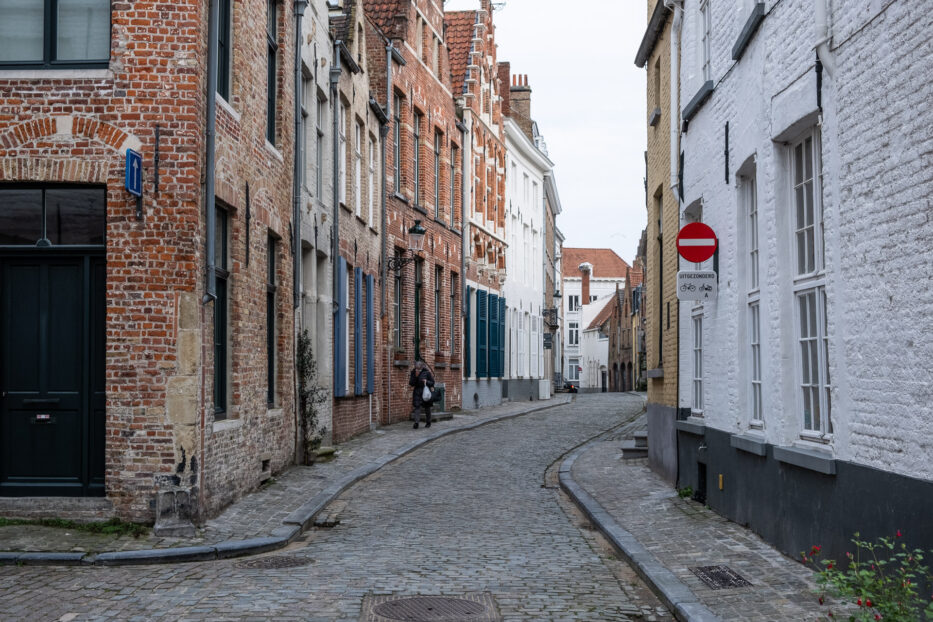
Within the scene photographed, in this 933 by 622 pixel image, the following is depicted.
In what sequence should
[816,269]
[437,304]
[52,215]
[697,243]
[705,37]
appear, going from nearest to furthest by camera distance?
[816,269] → [52,215] → [697,243] → [705,37] → [437,304]

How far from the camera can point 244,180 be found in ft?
38.0

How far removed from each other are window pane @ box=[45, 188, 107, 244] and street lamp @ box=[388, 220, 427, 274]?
11771 mm

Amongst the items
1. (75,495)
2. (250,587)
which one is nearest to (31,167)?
(75,495)

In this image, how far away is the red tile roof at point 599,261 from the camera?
96.6 m

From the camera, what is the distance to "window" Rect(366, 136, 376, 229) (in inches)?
822

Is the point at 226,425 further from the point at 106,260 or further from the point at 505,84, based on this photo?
the point at 505,84

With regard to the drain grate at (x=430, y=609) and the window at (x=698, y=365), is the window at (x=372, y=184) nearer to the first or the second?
the window at (x=698, y=365)

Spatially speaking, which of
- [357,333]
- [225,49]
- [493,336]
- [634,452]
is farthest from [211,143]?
[493,336]

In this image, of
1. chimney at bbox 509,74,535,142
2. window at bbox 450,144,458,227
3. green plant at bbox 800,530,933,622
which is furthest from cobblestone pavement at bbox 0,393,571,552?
chimney at bbox 509,74,535,142

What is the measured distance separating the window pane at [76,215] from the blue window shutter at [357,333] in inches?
381

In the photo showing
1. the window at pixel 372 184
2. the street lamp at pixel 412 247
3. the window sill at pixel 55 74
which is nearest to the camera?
the window sill at pixel 55 74

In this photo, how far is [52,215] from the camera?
971 cm

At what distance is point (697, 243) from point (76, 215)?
5.79 metres

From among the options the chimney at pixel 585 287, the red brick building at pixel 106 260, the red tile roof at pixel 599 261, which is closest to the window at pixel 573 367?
the chimney at pixel 585 287
